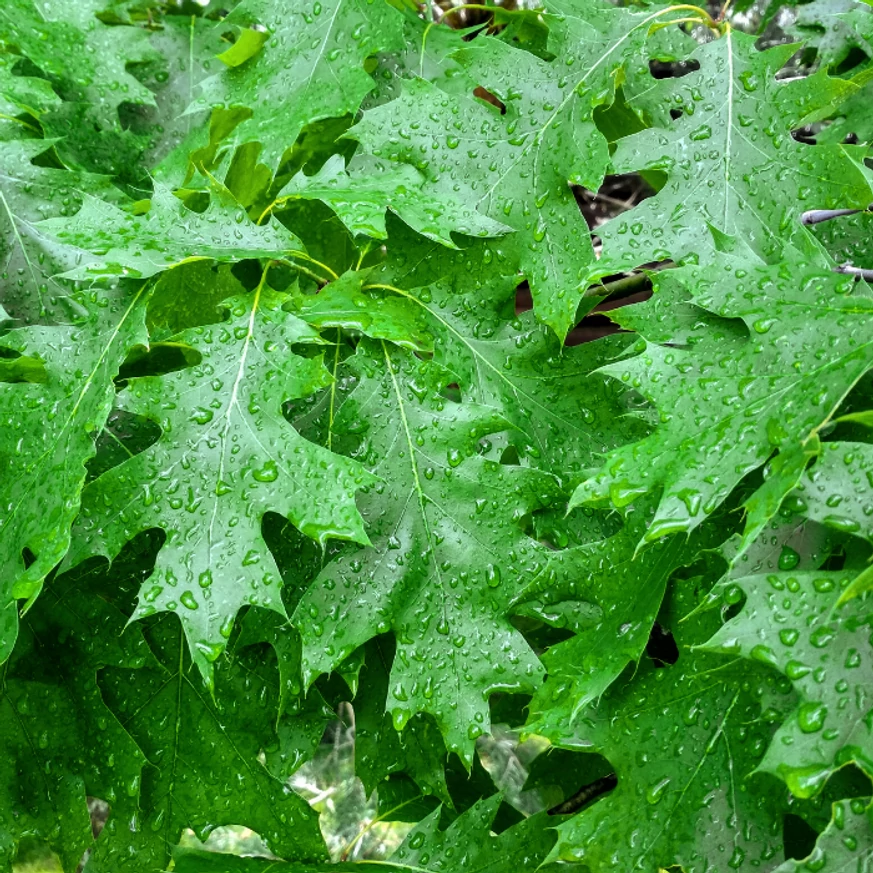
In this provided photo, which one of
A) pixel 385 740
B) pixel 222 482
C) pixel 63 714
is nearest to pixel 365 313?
pixel 222 482

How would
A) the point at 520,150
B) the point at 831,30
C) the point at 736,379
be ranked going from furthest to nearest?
the point at 831,30 < the point at 520,150 < the point at 736,379

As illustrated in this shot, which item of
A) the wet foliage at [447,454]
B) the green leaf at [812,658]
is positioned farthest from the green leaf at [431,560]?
the green leaf at [812,658]

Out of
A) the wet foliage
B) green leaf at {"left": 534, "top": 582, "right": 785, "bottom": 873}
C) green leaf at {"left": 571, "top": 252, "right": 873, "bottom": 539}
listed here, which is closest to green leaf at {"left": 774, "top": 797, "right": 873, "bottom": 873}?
the wet foliage

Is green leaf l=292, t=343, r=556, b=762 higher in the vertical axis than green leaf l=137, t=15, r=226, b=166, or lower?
lower

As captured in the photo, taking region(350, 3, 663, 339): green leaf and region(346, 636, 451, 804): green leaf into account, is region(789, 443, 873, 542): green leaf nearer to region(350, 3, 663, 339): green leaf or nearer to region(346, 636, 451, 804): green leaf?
region(350, 3, 663, 339): green leaf

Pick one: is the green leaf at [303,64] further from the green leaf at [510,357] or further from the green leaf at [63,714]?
the green leaf at [63,714]

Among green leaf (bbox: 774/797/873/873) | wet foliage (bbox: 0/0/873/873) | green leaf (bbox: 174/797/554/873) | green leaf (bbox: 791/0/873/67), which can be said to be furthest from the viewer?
green leaf (bbox: 791/0/873/67)

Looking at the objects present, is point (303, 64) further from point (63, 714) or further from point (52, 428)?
point (63, 714)

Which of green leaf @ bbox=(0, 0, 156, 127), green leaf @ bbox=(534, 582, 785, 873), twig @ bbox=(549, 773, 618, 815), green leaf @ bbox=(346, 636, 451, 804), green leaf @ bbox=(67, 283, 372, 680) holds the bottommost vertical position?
twig @ bbox=(549, 773, 618, 815)
